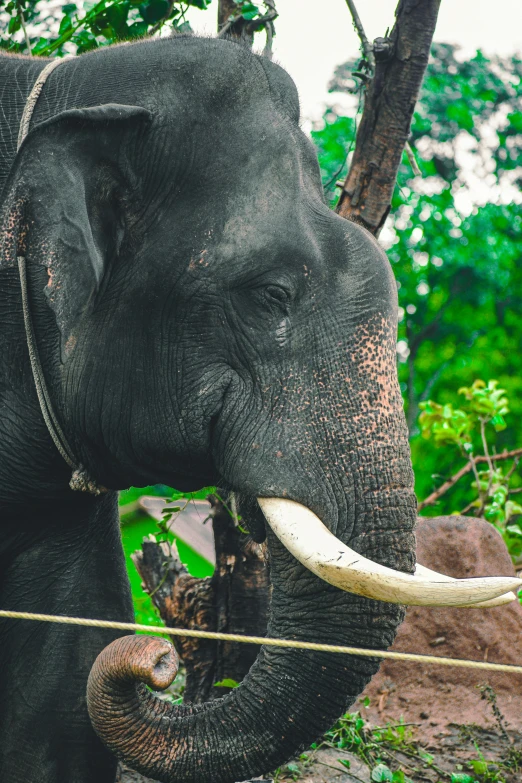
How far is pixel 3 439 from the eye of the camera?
9.75ft

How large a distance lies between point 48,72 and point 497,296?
69.3ft

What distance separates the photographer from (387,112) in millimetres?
4043

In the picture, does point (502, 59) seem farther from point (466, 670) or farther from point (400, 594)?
point (400, 594)

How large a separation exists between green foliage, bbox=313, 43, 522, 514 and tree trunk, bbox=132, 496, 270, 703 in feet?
48.7

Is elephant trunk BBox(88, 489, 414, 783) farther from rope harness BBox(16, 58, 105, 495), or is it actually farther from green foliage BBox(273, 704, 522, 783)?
green foliage BBox(273, 704, 522, 783)

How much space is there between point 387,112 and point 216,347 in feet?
5.87

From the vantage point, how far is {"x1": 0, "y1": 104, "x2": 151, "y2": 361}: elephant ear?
2.50m

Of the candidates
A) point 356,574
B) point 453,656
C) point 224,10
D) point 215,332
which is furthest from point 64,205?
point 453,656

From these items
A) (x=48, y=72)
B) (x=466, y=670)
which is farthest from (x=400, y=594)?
(x=466, y=670)

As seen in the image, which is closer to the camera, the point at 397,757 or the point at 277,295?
the point at 277,295

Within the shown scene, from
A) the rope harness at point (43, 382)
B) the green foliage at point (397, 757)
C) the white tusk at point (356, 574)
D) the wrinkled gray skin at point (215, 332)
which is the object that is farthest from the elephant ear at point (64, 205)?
the green foliage at point (397, 757)

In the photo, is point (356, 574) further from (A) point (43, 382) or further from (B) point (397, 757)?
(B) point (397, 757)

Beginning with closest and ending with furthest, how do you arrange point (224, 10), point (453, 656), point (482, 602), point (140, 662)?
point (482, 602) < point (140, 662) < point (224, 10) < point (453, 656)

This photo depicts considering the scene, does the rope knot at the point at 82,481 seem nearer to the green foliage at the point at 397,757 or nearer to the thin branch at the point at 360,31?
the green foliage at the point at 397,757
